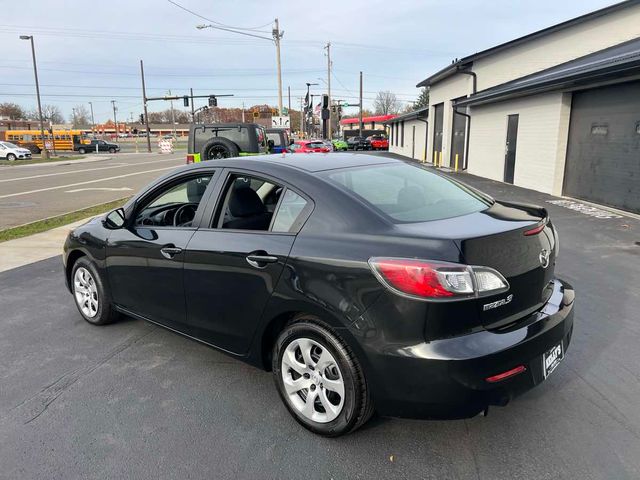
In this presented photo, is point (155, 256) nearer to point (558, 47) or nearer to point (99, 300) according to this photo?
point (99, 300)

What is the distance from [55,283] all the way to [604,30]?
16.4m

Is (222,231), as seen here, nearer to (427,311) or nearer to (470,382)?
(427,311)

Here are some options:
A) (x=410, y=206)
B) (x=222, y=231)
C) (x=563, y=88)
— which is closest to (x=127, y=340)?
(x=222, y=231)

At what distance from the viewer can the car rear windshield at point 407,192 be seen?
291 centimetres

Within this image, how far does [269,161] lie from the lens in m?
3.31

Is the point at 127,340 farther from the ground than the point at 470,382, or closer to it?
closer to it

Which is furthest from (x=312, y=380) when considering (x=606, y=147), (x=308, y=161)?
(x=606, y=147)

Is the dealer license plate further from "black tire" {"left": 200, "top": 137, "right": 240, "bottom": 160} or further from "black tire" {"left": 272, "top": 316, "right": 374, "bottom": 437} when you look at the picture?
"black tire" {"left": 200, "top": 137, "right": 240, "bottom": 160}

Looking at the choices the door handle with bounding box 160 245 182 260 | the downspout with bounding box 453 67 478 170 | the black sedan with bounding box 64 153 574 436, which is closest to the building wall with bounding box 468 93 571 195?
the downspout with bounding box 453 67 478 170

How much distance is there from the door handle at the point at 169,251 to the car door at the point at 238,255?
0.12 meters

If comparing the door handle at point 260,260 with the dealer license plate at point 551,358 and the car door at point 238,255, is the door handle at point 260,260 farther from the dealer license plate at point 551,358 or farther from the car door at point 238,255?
the dealer license plate at point 551,358

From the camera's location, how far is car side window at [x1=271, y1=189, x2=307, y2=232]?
290cm

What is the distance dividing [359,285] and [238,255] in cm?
92

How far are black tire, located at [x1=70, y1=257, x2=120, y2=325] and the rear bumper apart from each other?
110 inches
